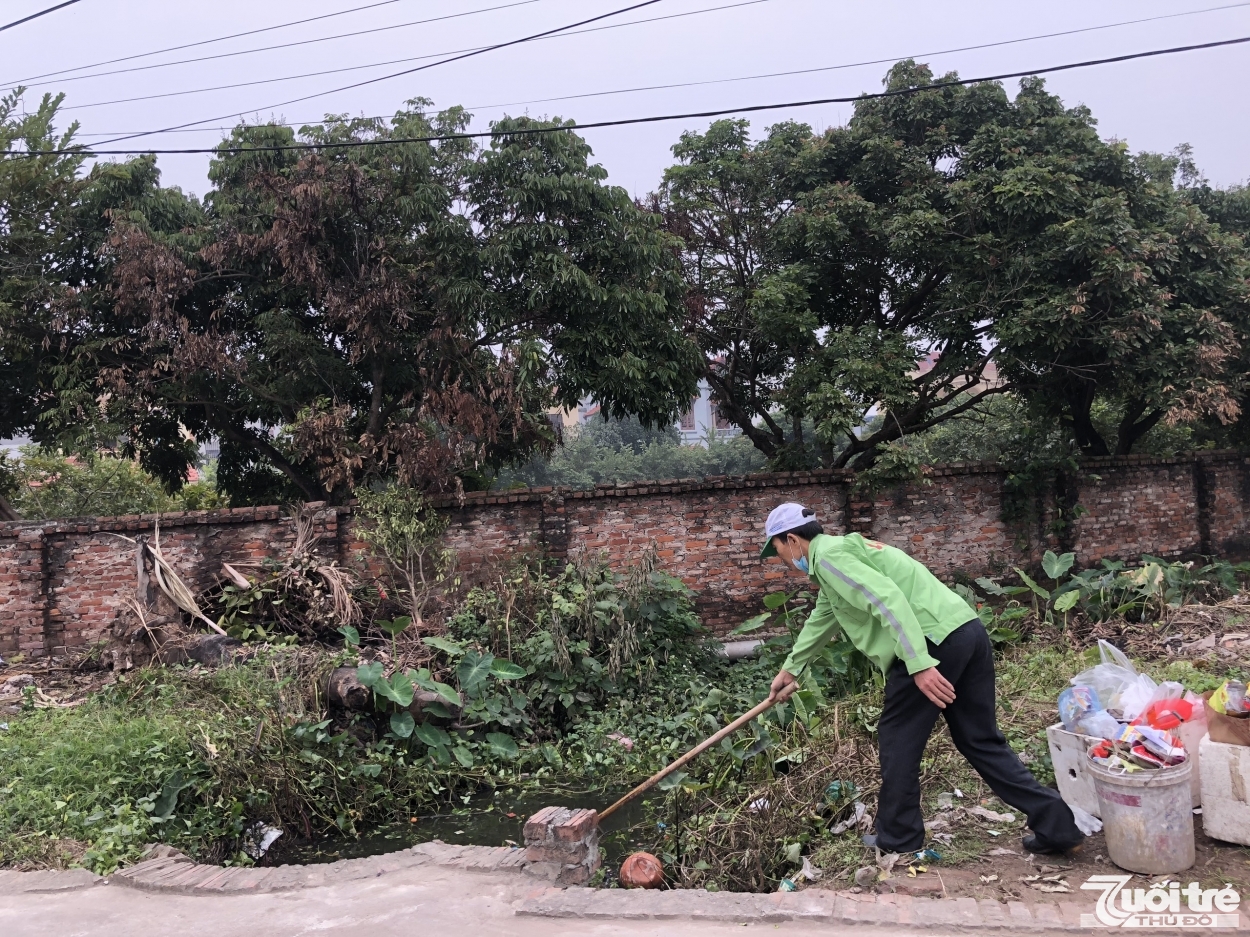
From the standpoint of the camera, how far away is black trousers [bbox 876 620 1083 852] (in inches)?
147

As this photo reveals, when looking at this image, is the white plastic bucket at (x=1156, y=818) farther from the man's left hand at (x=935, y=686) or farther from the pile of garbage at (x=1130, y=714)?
the man's left hand at (x=935, y=686)

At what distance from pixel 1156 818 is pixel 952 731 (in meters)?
0.77

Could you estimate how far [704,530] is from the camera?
10.2m

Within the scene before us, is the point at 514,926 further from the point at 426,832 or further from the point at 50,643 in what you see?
the point at 50,643

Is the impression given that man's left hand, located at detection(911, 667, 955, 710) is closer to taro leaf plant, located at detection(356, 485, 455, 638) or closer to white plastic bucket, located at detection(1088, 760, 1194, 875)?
white plastic bucket, located at detection(1088, 760, 1194, 875)

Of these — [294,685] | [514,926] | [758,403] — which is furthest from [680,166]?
[514,926]

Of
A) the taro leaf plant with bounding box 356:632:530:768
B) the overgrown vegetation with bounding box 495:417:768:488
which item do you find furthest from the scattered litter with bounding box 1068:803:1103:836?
the overgrown vegetation with bounding box 495:417:768:488

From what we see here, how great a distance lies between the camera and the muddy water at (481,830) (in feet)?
17.6

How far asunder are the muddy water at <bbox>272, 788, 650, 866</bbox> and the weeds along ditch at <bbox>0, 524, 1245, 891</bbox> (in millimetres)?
20

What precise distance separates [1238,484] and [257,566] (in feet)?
43.6

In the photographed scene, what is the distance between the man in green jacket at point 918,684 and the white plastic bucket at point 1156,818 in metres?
0.25

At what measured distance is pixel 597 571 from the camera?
335 inches

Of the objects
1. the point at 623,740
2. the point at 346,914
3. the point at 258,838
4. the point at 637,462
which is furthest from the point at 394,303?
the point at 637,462

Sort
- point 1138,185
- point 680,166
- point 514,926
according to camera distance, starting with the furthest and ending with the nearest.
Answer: point 680,166
point 1138,185
point 514,926
